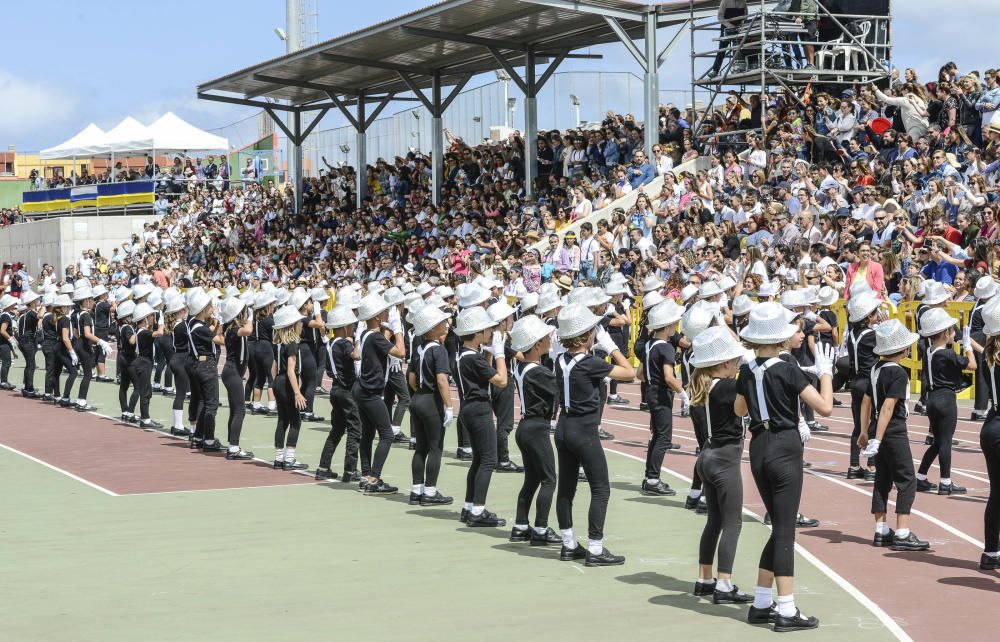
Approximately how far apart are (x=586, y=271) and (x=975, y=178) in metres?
7.76

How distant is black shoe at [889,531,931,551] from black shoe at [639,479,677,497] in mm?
2970

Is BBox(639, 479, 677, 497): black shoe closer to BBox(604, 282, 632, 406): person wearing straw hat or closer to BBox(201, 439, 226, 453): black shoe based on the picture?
BBox(604, 282, 632, 406): person wearing straw hat

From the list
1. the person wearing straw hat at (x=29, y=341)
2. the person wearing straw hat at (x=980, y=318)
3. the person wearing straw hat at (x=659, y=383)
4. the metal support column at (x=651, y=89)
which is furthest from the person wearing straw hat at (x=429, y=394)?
the metal support column at (x=651, y=89)

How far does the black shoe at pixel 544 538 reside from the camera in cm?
1062

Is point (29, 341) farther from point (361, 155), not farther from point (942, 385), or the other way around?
point (942, 385)

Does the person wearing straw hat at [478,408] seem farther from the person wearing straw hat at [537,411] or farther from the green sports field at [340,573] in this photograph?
the person wearing straw hat at [537,411]

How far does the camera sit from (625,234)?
24.7 m

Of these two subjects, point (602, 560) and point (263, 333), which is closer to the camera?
point (602, 560)

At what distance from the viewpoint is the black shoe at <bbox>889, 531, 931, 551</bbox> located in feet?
33.3

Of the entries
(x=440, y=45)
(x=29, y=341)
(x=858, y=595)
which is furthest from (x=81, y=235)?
(x=858, y=595)

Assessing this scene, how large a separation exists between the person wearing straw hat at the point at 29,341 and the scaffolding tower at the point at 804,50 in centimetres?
1402

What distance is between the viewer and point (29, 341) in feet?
81.0

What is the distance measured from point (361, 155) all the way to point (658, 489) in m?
28.3

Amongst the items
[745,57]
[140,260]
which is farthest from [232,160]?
[745,57]
